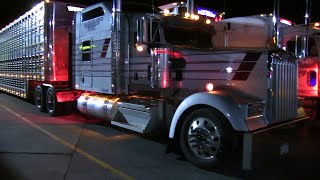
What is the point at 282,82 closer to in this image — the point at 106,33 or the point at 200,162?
the point at 200,162

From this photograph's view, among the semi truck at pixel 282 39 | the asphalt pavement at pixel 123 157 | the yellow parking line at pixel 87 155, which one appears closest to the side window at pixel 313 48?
the semi truck at pixel 282 39

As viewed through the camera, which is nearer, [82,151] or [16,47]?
[82,151]

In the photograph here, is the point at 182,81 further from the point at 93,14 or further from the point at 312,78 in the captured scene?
the point at 312,78

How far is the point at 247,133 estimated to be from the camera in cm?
586

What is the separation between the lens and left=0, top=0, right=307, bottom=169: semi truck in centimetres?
638

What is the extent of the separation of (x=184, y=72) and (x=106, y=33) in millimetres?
2833

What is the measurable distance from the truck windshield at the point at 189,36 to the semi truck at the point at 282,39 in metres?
0.33

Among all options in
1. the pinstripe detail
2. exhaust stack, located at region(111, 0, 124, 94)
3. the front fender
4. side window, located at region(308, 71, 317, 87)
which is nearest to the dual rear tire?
exhaust stack, located at region(111, 0, 124, 94)

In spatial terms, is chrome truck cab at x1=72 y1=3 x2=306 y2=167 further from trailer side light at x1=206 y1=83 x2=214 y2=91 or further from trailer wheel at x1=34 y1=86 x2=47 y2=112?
trailer wheel at x1=34 y1=86 x2=47 y2=112

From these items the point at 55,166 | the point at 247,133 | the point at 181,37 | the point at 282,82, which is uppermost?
the point at 181,37

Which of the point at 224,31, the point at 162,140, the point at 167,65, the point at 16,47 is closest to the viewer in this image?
the point at 167,65

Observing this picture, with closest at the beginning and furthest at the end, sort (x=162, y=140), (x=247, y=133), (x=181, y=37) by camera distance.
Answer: (x=247, y=133), (x=181, y=37), (x=162, y=140)

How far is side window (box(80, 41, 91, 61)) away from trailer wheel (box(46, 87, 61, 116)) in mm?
2037

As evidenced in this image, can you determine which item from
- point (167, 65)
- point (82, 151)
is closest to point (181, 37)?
point (167, 65)
